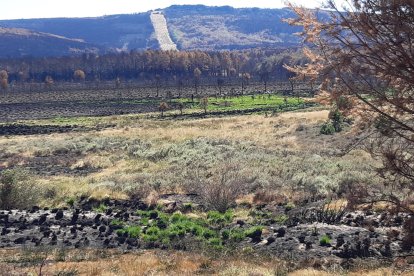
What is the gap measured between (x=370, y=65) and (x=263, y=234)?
10.9 meters

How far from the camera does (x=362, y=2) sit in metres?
7.98

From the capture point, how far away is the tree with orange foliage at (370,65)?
784 centimetres

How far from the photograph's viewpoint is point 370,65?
8406 millimetres

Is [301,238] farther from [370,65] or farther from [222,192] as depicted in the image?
Answer: [370,65]

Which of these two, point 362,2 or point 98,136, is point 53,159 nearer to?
point 98,136

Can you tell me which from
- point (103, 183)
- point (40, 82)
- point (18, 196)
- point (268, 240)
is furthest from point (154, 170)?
point (40, 82)

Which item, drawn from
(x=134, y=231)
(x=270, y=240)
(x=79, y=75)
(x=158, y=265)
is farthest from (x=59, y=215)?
(x=79, y=75)

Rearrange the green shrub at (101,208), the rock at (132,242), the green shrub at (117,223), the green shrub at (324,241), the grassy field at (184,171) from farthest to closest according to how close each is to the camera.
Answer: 1. the green shrub at (101,208)
2. the green shrub at (117,223)
3. the rock at (132,242)
4. the green shrub at (324,241)
5. the grassy field at (184,171)

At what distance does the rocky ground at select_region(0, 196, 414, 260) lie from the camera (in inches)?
594

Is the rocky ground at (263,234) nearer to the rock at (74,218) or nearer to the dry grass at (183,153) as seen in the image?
the rock at (74,218)

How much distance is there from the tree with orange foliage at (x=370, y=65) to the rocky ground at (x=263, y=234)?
549 cm

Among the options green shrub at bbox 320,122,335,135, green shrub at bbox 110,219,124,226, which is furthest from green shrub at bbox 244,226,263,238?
green shrub at bbox 320,122,335,135

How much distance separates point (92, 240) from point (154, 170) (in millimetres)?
16516

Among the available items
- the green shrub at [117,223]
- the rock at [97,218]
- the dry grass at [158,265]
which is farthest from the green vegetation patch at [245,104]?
the dry grass at [158,265]
